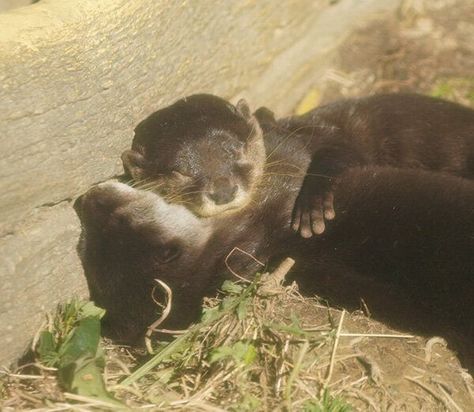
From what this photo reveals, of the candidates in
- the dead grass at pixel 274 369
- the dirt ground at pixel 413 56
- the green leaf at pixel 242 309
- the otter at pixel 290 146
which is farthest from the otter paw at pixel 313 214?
the dirt ground at pixel 413 56

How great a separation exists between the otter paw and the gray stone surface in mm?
710

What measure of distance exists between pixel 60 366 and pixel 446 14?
339 centimetres

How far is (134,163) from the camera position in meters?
2.90

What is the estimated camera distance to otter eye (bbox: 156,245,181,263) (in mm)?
2738

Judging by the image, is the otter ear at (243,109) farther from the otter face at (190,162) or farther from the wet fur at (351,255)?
the wet fur at (351,255)

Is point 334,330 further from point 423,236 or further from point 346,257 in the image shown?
point 423,236

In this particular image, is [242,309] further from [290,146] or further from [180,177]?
[290,146]

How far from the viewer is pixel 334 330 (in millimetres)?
2574

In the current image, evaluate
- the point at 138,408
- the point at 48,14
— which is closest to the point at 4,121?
the point at 48,14

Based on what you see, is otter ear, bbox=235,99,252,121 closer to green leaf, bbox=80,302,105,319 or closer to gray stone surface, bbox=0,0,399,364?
gray stone surface, bbox=0,0,399,364

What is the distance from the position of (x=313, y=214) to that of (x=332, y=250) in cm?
15

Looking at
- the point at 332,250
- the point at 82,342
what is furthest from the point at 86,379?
the point at 332,250

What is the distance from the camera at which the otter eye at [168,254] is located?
8.98ft

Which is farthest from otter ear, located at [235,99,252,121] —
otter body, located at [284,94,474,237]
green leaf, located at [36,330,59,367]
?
green leaf, located at [36,330,59,367]
